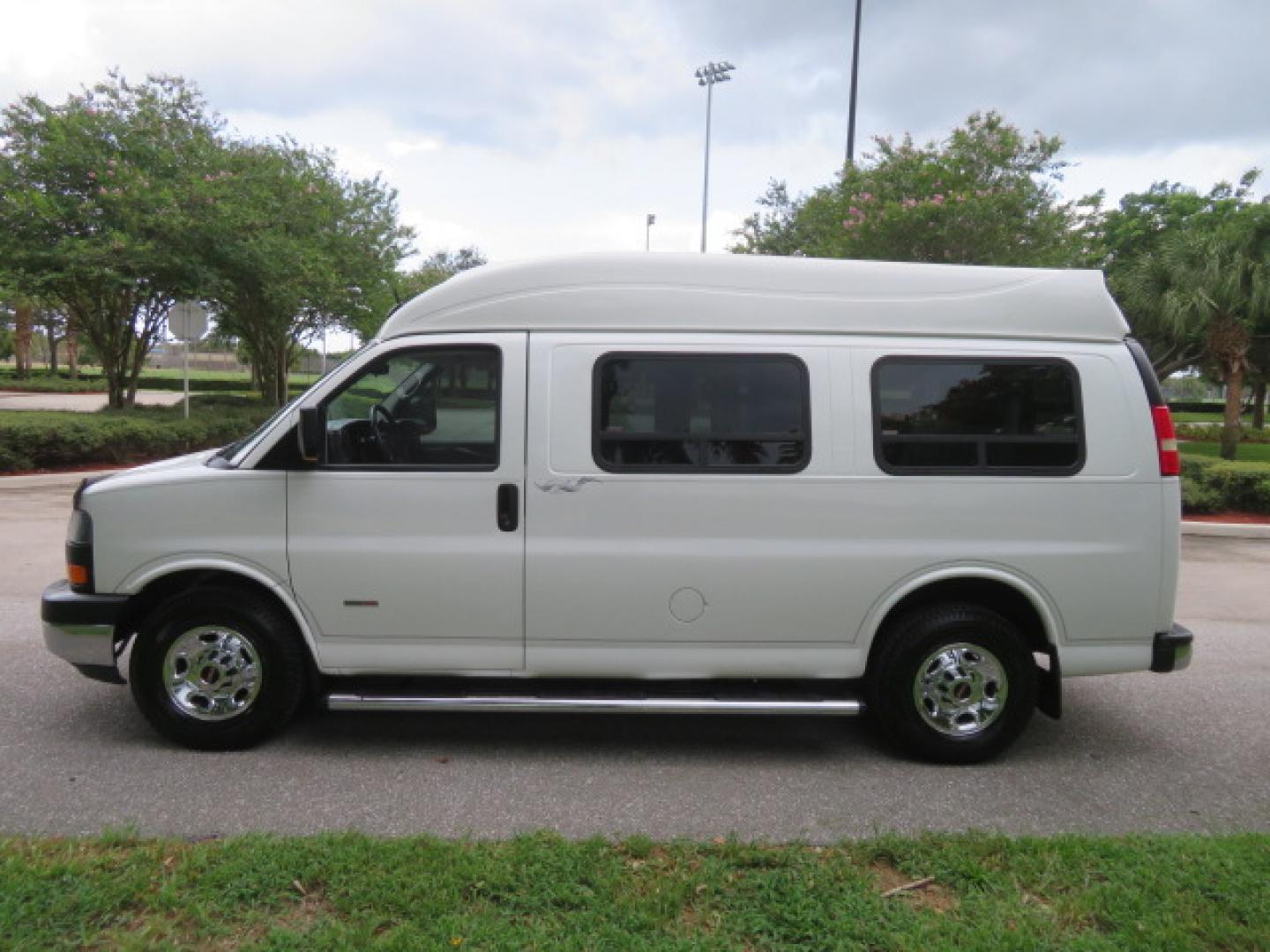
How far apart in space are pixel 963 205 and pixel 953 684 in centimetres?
1313

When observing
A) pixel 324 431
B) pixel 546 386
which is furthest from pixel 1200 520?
pixel 324 431

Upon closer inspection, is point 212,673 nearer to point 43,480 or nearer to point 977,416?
point 977,416

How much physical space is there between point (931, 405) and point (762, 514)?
0.95 metres

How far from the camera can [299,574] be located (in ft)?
14.3

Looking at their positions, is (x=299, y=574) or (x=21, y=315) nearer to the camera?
(x=299, y=574)

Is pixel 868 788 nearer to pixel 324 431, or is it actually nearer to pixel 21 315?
pixel 324 431

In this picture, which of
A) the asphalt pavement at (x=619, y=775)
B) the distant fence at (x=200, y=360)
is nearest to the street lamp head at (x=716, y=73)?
the asphalt pavement at (x=619, y=775)

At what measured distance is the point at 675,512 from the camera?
431 centimetres

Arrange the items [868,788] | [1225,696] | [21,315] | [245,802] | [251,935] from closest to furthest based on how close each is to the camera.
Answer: [251,935], [245,802], [868,788], [1225,696], [21,315]

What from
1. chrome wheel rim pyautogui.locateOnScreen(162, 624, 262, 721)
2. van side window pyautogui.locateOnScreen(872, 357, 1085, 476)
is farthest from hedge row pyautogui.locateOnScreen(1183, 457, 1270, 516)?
chrome wheel rim pyautogui.locateOnScreen(162, 624, 262, 721)

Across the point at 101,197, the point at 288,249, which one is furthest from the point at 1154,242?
the point at 101,197

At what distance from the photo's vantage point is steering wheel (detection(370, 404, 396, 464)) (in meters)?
4.39

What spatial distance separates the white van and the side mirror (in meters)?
0.01

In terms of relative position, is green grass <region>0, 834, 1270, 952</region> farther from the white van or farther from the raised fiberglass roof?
the raised fiberglass roof
